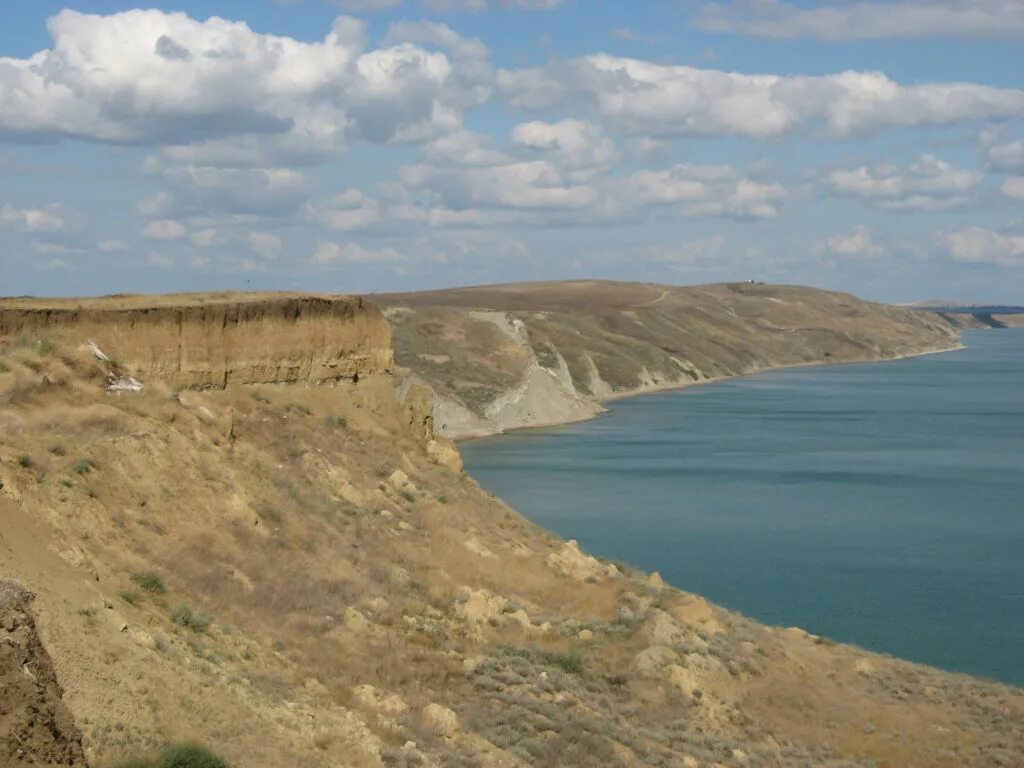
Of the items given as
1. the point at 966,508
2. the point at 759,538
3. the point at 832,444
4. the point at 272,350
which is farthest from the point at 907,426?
the point at 272,350

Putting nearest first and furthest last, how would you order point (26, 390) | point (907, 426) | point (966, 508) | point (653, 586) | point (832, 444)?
1. point (26, 390)
2. point (653, 586)
3. point (966, 508)
4. point (832, 444)
5. point (907, 426)

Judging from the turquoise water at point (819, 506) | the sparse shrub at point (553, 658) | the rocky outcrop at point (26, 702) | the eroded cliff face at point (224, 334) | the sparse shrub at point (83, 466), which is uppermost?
the eroded cliff face at point (224, 334)

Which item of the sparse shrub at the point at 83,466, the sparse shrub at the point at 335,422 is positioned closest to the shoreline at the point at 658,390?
the sparse shrub at the point at 335,422

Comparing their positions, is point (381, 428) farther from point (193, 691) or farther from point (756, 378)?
point (756, 378)

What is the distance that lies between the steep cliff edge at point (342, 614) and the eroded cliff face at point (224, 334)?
0.10 m

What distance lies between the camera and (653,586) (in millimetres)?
27391

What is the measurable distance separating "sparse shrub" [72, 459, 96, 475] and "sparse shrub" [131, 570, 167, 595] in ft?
6.81

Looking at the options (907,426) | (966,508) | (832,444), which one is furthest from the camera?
(907,426)

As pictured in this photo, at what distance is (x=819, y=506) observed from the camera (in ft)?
194

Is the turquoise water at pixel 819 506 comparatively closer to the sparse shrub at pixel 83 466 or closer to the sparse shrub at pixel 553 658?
the sparse shrub at pixel 553 658

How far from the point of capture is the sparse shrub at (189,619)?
15.7 metres

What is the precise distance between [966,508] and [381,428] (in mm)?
37841

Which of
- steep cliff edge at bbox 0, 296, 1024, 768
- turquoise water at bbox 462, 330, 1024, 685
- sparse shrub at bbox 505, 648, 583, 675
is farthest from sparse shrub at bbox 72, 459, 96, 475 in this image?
turquoise water at bbox 462, 330, 1024, 685

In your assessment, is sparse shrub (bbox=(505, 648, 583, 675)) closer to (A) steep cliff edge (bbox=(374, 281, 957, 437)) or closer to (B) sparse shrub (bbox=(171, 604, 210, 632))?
(B) sparse shrub (bbox=(171, 604, 210, 632))
